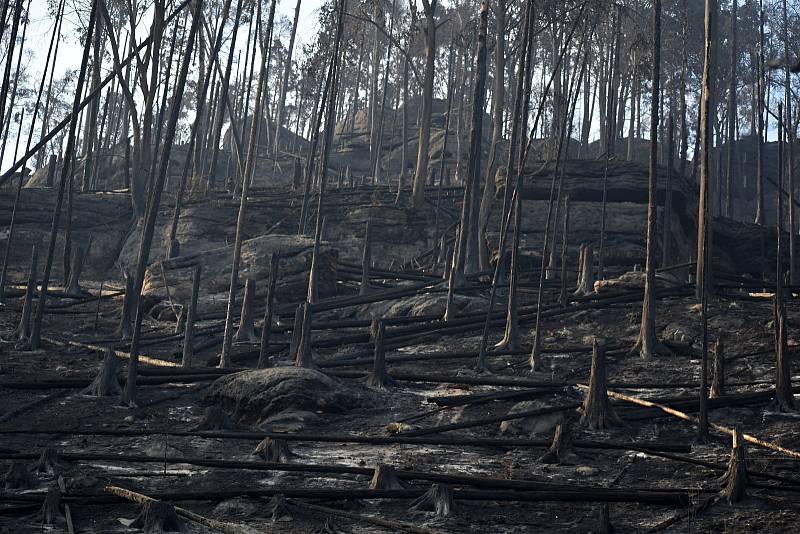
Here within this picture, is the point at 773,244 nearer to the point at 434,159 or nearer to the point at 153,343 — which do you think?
the point at 153,343

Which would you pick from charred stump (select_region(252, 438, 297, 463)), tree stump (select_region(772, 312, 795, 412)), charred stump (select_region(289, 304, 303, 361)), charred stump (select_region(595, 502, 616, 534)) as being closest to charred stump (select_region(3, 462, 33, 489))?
charred stump (select_region(252, 438, 297, 463))

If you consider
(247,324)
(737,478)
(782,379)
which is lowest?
(737,478)

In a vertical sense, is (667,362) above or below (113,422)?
above

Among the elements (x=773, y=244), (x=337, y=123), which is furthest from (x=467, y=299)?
(x=337, y=123)

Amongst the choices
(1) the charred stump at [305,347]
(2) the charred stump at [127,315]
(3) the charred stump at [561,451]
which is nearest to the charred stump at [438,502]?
(3) the charred stump at [561,451]

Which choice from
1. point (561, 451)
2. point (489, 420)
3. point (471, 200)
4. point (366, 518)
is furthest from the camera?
point (471, 200)

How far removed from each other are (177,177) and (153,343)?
25776 mm

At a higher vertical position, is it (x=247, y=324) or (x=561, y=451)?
(x=247, y=324)

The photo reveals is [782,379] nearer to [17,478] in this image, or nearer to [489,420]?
[489,420]

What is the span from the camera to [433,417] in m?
11.1

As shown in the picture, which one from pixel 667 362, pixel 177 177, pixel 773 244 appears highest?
pixel 177 177

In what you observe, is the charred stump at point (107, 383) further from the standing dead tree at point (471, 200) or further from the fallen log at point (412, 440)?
the standing dead tree at point (471, 200)

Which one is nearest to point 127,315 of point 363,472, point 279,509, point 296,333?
point 296,333

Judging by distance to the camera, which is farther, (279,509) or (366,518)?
(279,509)
